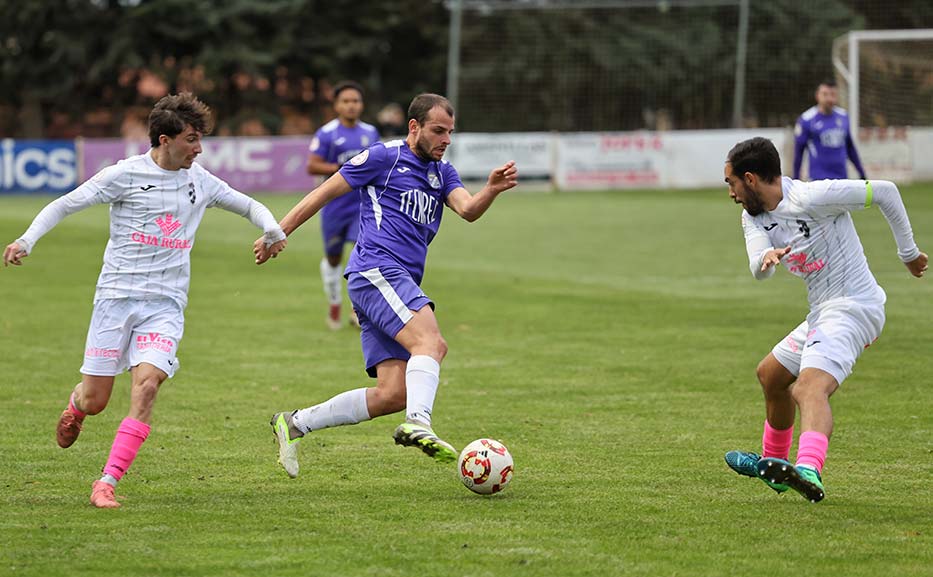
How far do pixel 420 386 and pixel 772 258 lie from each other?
178 centimetres

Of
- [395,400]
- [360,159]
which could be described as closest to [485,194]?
[360,159]

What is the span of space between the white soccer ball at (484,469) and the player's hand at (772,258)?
1.55 meters

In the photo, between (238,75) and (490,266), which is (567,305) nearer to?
(490,266)

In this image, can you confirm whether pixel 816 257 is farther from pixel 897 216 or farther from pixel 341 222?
pixel 341 222

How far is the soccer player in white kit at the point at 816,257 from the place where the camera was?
661 centimetres

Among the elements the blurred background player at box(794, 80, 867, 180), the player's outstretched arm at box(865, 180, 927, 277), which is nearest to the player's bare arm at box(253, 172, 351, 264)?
the player's outstretched arm at box(865, 180, 927, 277)

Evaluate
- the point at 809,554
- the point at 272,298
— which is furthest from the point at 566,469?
the point at 272,298

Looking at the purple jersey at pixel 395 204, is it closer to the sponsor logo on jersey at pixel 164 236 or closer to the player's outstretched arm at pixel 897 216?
the sponsor logo on jersey at pixel 164 236

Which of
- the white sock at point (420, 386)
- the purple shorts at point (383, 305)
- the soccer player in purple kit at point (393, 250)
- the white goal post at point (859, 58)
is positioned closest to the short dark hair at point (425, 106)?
the soccer player in purple kit at point (393, 250)

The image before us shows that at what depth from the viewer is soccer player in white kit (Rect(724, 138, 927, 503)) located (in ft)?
21.7

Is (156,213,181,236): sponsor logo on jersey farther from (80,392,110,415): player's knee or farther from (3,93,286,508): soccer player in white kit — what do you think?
(80,392,110,415): player's knee

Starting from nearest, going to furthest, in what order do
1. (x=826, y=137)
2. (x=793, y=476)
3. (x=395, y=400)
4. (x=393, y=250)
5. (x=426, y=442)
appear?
(x=793, y=476) → (x=426, y=442) → (x=395, y=400) → (x=393, y=250) → (x=826, y=137)

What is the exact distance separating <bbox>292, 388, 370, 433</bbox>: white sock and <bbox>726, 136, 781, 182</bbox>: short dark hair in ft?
7.13

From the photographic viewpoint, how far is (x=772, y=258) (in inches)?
254
